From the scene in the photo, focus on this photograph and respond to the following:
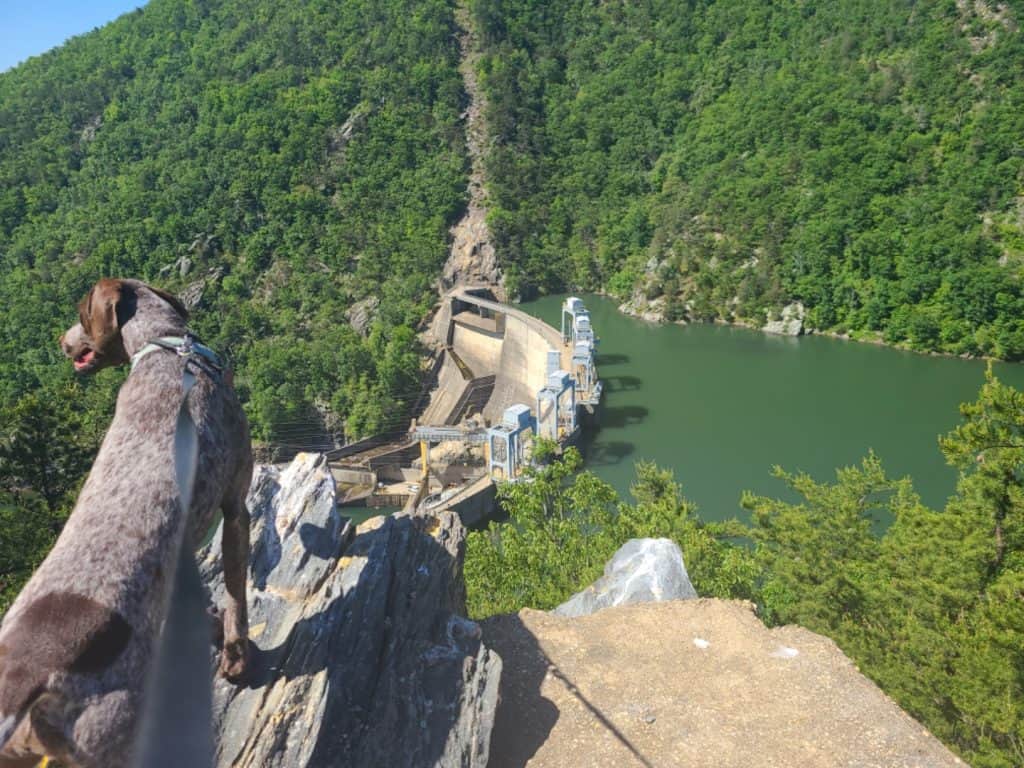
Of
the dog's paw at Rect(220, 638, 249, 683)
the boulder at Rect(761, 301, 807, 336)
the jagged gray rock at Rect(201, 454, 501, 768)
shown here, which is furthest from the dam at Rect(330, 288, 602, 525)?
the dog's paw at Rect(220, 638, 249, 683)

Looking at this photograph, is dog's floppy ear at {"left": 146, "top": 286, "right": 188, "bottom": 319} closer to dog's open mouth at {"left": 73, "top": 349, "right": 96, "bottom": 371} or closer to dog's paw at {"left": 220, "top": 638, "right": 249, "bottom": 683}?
dog's open mouth at {"left": 73, "top": 349, "right": 96, "bottom": 371}

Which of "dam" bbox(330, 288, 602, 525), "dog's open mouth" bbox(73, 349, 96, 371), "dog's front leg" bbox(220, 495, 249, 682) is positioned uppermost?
"dog's open mouth" bbox(73, 349, 96, 371)

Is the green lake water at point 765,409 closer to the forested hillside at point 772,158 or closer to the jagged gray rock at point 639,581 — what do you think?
the forested hillside at point 772,158

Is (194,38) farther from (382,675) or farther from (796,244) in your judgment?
(382,675)

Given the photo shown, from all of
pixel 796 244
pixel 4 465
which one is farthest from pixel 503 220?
pixel 4 465

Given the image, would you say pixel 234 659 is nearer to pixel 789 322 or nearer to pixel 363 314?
pixel 363 314

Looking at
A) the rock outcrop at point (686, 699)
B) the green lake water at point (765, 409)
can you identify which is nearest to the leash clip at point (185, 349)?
the rock outcrop at point (686, 699)
